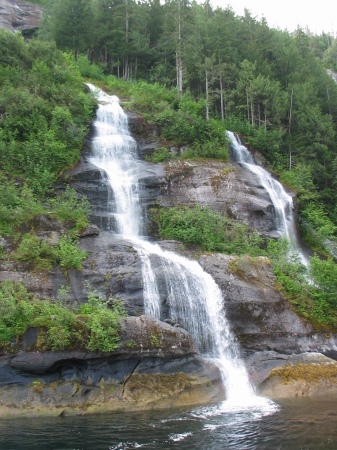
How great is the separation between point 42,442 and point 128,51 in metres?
39.4

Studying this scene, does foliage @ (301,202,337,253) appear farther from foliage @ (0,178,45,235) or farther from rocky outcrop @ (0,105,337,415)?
foliage @ (0,178,45,235)

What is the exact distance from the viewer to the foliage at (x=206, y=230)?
19.1 metres

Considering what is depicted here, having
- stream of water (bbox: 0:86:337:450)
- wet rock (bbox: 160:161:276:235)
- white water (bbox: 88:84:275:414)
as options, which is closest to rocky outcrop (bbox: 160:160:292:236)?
wet rock (bbox: 160:161:276:235)

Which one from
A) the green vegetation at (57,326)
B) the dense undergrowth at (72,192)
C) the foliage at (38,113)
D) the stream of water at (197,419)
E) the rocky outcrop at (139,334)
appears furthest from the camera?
the foliage at (38,113)

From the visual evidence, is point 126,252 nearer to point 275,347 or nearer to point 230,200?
point 275,347

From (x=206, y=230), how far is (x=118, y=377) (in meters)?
9.13

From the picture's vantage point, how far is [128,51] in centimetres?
4066

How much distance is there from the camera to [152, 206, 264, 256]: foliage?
62.5ft

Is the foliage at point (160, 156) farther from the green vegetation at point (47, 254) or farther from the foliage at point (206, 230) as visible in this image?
the green vegetation at point (47, 254)

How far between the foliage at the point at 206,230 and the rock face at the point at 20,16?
126 ft

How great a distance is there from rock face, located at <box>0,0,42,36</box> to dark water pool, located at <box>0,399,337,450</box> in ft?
157

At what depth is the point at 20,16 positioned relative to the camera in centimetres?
4822

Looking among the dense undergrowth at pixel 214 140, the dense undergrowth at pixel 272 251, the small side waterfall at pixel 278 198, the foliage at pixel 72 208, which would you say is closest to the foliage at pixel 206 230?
the dense undergrowth at pixel 272 251

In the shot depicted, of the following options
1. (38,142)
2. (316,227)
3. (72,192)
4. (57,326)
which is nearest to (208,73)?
(316,227)
